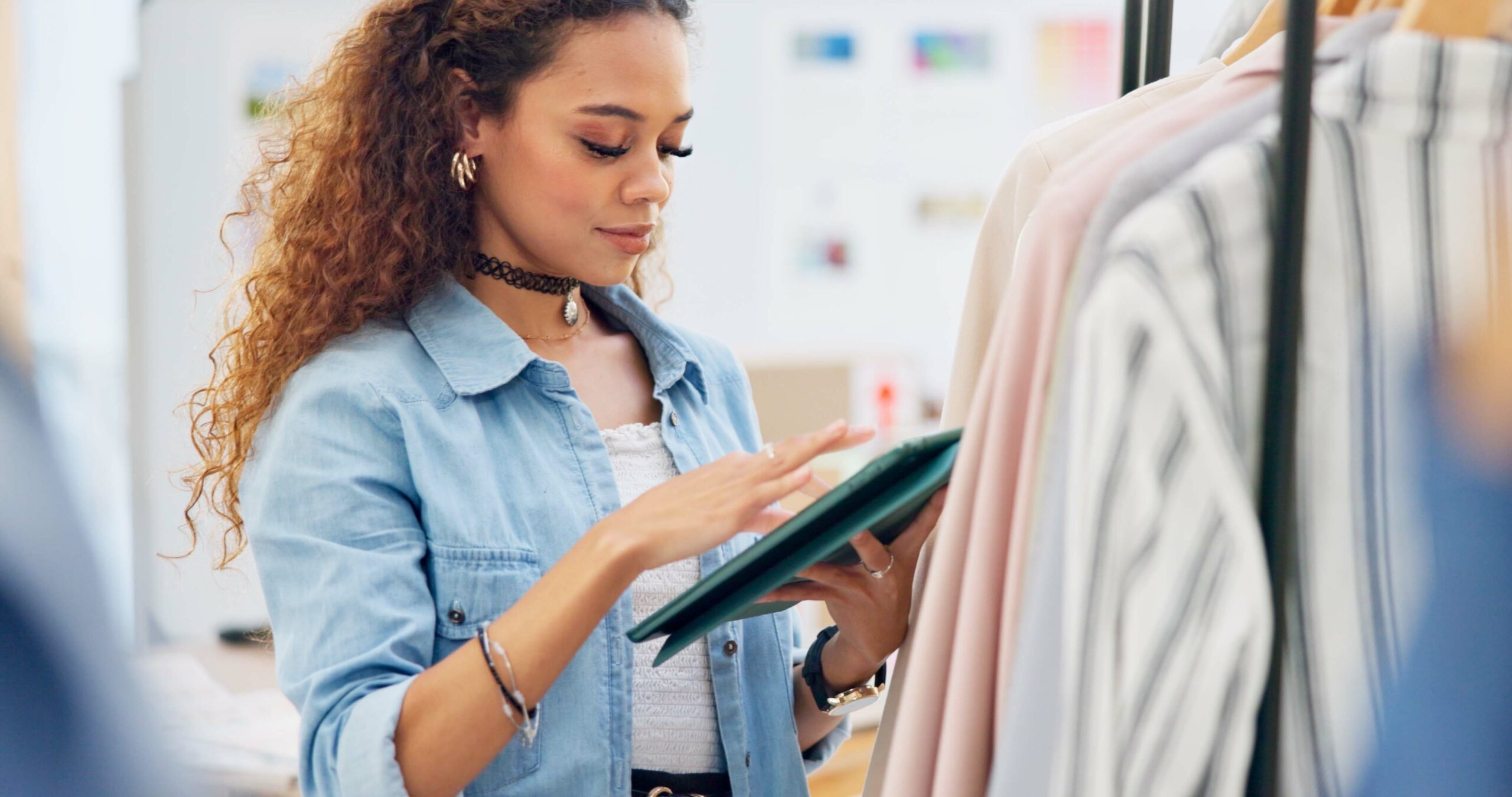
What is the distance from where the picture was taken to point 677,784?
128cm

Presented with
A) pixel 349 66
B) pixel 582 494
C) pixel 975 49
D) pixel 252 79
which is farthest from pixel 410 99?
pixel 975 49

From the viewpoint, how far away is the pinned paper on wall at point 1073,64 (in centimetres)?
555

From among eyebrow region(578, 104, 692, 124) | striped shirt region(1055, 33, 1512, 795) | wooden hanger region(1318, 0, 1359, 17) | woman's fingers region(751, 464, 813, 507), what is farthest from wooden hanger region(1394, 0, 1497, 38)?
eyebrow region(578, 104, 692, 124)

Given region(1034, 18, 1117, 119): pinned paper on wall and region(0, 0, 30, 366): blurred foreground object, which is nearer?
region(0, 0, 30, 366): blurred foreground object

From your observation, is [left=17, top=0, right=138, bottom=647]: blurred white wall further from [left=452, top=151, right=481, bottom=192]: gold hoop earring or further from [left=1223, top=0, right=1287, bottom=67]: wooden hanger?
[left=1223, top=0, right=1287, bottom=67]: wooden hanger

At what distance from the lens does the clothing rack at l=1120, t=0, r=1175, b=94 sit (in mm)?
1163

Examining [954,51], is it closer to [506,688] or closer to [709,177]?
[709,177]

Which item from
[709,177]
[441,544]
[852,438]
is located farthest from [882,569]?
[709,177]

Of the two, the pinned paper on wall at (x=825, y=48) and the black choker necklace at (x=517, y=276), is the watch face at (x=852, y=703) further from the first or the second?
the pinned paper on wall at (x=825, y=48)

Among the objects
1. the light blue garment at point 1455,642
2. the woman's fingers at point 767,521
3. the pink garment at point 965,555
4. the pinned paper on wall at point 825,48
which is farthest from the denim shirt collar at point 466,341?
the pinned paper on wall at point 825,48

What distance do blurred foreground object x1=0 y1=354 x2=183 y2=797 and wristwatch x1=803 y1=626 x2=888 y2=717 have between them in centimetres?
79

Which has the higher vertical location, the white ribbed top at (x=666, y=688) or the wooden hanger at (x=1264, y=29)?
the wooden hanger at (x=1264, y=29)

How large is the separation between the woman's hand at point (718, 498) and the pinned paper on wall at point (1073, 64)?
4.93m

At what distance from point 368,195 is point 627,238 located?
0.93 ft
